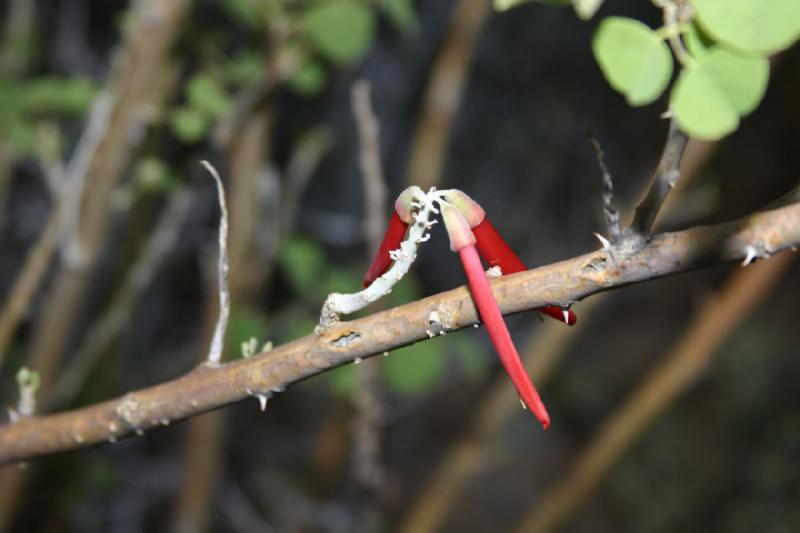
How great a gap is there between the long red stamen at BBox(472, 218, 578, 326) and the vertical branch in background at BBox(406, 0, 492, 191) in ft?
2.42

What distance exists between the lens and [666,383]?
3.50ft

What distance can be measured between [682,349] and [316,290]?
1.66ft

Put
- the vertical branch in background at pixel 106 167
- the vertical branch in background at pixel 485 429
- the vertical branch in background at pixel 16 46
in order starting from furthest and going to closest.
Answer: the vertical branch in background at pixel 485 429, the vertical branch in background at pixel 16 46, the vertical branch in background at pixel 106 167

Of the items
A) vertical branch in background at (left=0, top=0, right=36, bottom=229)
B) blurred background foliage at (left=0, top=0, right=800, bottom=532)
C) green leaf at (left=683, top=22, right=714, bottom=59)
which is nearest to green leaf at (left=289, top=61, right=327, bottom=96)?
blurred background foliage at (left=0, top=0, right=800, bottom=532)

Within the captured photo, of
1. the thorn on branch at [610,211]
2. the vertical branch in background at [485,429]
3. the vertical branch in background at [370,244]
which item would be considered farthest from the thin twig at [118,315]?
the thorn on branch at [610,211]

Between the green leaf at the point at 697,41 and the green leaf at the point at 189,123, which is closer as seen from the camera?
the green leaf at the point at 697,41

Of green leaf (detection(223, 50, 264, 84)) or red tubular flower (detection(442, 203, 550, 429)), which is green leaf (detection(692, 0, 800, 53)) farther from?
green leaf (detection(223, 50, 264, 84))

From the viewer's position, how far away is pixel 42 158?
88cm

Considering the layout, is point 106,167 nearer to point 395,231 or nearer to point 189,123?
point 189,123

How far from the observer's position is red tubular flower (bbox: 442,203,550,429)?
279 millimetres

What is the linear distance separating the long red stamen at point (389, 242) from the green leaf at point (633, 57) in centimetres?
9

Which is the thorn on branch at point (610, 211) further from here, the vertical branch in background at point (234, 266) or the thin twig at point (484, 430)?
the thin twig at point (484, 430)

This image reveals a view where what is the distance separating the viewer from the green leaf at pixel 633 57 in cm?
27

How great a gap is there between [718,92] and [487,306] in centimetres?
10
